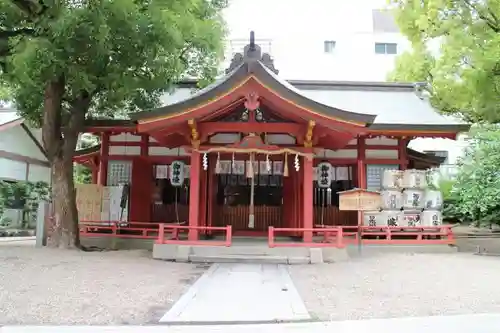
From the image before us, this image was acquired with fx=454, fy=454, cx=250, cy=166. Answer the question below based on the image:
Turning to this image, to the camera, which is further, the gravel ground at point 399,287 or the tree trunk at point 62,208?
the tree trunk at point 62,208

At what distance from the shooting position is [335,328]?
5773mm

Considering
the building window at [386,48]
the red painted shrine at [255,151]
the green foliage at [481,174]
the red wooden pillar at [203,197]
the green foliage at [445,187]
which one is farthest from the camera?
the building window at [386,48]

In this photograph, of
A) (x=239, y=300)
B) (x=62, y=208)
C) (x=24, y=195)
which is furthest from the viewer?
(x=24, y=195)

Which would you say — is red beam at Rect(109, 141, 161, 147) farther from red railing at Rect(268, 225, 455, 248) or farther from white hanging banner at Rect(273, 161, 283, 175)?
red railing at Rect(268, 225, 455, 248)

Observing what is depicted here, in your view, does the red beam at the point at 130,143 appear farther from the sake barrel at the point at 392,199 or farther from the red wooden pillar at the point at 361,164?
the sake barrel at the point at 392,199

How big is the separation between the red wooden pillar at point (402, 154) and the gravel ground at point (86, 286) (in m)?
8.41

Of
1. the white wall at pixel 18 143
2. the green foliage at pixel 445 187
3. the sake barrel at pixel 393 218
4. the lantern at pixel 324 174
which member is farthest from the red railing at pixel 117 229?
the green foliage at pixel 445 187

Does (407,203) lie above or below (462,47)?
below

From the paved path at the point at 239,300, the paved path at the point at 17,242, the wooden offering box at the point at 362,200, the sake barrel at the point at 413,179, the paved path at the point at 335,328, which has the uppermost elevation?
the sake barrel at the point at 413,179

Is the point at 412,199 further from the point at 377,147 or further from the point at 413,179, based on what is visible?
the point at 377,147

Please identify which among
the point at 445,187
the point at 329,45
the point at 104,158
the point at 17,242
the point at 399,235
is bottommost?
the point at 17,242

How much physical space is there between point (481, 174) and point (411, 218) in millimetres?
2673

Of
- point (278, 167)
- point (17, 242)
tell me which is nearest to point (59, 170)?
point (17, 242)

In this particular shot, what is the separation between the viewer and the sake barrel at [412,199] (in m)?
15.1
